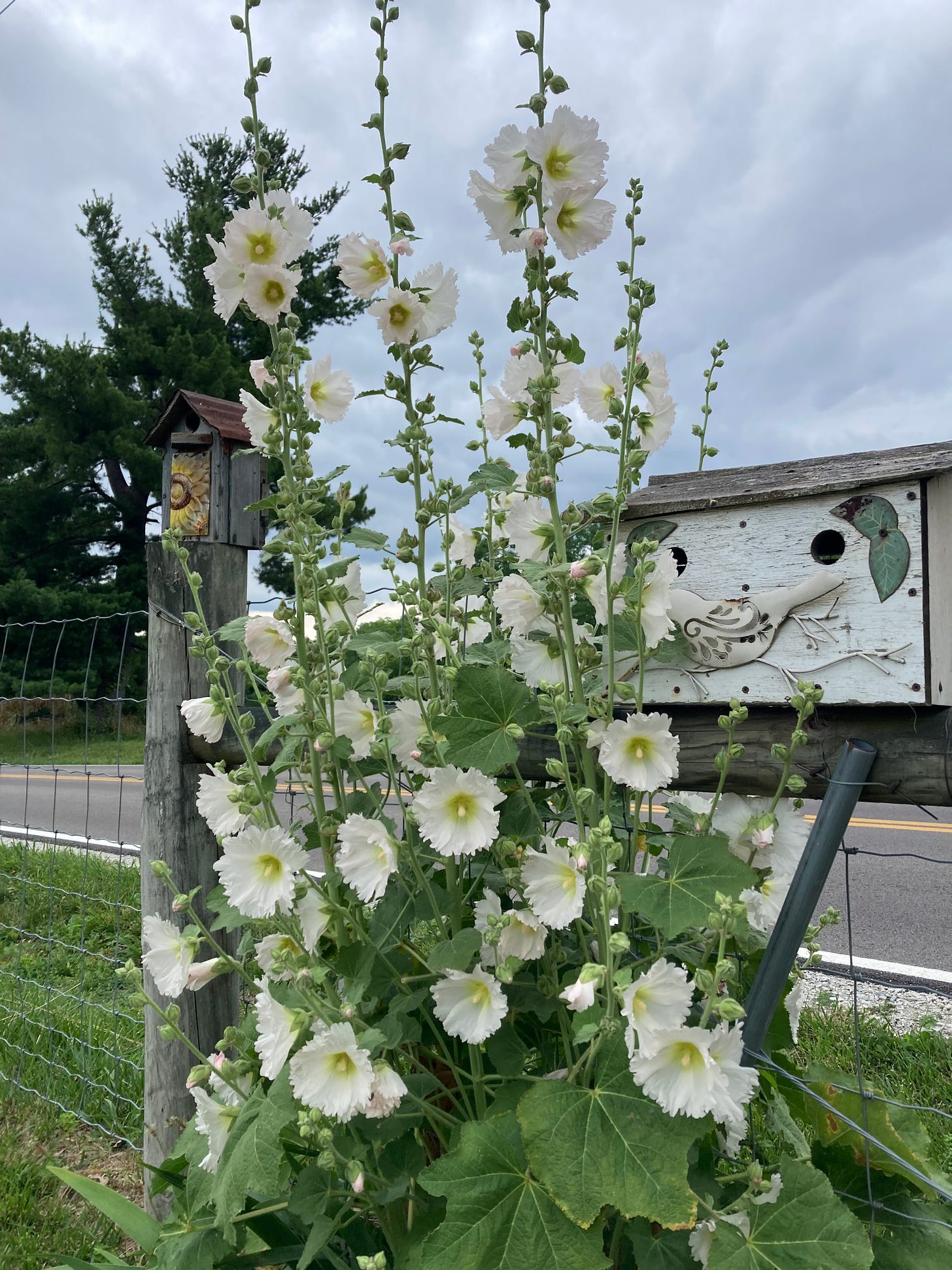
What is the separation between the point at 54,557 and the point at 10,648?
190cm

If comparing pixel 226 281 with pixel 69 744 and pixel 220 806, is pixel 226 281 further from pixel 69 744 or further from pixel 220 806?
pixel 69 744

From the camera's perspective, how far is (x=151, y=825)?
2.00 metres

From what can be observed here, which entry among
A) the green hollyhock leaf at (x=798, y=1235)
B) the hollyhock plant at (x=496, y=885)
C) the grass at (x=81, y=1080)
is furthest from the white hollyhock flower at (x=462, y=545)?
the grass at (x=81, y=1080)

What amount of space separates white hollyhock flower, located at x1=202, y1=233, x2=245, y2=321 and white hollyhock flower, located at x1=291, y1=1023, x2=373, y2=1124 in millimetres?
850

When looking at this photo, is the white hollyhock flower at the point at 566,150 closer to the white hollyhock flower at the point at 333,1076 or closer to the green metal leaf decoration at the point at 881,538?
the green metal leaf decoration at the point at 881,538

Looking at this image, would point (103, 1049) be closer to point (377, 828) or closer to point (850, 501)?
point (377, 828)

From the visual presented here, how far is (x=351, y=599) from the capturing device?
1.30 meters

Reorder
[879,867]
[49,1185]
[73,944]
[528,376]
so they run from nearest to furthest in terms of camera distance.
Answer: [528,376] < [49,1185] < [73,944] < [879,867]

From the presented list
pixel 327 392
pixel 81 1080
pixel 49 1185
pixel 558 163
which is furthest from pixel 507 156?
pixel 81 1080

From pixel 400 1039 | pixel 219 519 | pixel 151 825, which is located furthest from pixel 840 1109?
pixel 219 519

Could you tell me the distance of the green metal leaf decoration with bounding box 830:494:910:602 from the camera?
48.3 inches

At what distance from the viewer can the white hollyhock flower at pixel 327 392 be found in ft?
4.31

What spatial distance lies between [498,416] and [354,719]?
0.44 meters

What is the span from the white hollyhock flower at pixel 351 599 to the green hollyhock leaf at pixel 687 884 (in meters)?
0.54
